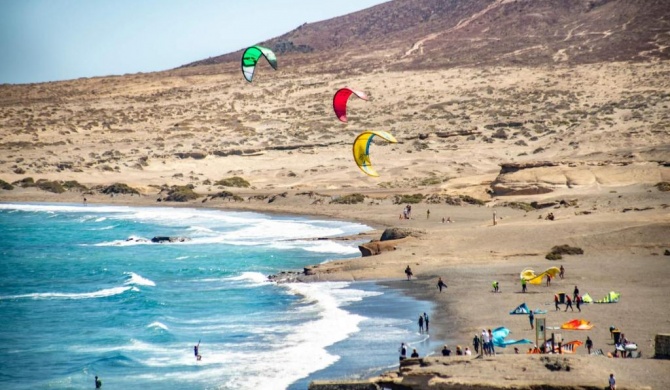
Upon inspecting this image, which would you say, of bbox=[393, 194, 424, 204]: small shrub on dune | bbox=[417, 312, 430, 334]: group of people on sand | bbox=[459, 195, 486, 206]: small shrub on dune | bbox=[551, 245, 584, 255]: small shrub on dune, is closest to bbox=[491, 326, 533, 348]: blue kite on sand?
bbox=[417, 312, 430, 334]: group of people on sand

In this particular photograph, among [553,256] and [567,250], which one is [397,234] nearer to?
[553,256]

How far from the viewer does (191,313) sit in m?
28.5

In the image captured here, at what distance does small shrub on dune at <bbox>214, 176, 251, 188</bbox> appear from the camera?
2389 inches

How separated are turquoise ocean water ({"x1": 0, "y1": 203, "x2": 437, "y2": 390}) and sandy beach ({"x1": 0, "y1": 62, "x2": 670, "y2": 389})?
6.84ft

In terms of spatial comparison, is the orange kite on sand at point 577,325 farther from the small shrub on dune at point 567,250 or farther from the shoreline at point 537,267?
the small shrub on dune at point 567,250

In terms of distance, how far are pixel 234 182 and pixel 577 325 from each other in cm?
4064

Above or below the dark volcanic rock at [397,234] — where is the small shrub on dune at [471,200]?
above

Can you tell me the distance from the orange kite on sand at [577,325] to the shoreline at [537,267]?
0.29 meters

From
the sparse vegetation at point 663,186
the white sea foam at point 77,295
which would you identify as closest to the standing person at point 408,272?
the white sea foam at point 77,295

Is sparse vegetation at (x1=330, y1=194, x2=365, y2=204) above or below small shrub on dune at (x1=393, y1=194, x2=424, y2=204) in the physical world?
above

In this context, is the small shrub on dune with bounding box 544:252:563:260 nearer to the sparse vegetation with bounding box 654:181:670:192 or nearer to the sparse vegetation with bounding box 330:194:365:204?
the sparse vegetation with bounding box 654:181:670:192

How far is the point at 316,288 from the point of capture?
30.8 m

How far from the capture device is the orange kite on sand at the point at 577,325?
2274 cm

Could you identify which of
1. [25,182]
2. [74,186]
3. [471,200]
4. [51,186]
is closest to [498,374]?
[471,200]
